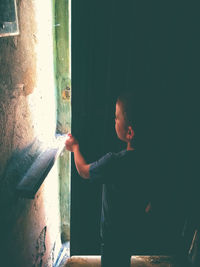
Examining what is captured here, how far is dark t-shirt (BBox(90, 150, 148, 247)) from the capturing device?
4.05ft

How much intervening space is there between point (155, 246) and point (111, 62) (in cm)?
177

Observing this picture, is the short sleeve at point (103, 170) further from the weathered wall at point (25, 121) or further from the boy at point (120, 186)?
→ the weathered wall at point (25, 121)

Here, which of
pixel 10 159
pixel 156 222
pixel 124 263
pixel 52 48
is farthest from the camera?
pixel 156 222

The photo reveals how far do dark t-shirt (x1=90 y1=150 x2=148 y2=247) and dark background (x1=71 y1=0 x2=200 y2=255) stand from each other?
4.3 inches

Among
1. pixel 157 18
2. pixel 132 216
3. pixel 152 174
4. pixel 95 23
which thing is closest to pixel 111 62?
pixel 95 23

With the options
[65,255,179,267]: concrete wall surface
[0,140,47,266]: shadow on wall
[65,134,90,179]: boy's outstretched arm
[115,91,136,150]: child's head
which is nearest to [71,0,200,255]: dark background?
[115,91,136,150]: child's head

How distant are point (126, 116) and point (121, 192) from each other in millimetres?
542

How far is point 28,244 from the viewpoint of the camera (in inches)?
51.9

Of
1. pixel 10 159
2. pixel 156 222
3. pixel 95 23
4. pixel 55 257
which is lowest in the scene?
pixel 55 257

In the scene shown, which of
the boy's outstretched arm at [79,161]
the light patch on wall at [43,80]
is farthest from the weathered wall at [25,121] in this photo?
the boy's outstretched arm at [79,161]

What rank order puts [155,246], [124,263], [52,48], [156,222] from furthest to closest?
[155,246] < [156,222] < [124,263] < [52,48]

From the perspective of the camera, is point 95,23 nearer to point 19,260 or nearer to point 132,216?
point 132,216

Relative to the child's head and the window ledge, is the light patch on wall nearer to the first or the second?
the window ledge

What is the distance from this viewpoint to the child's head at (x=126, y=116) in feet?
A: 3.81
